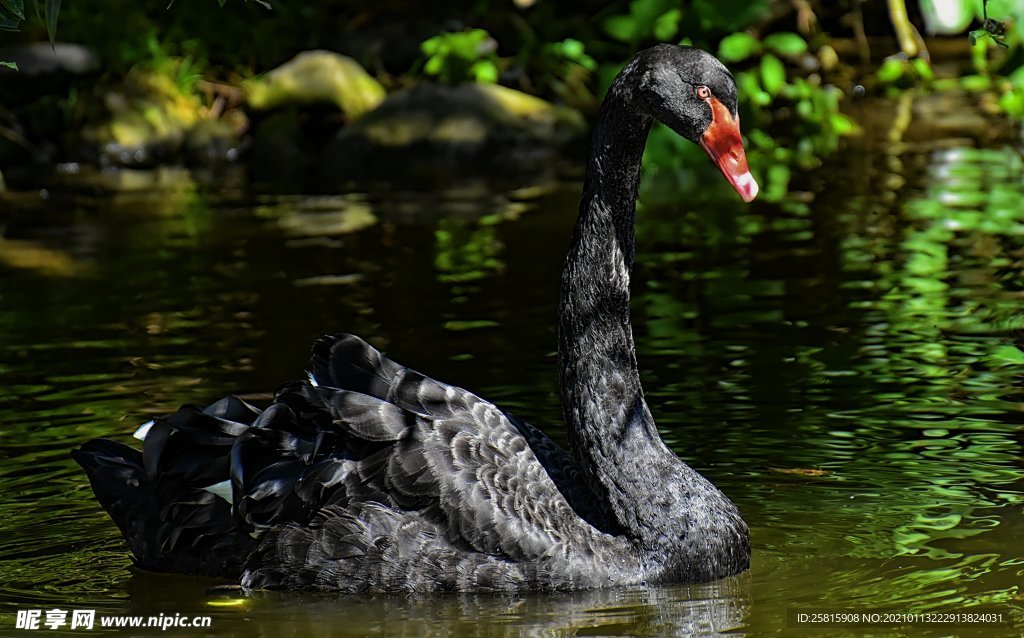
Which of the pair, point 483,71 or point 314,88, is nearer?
point 483,71

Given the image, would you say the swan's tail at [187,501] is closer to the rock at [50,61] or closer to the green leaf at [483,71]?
the green leaf at [483,71]

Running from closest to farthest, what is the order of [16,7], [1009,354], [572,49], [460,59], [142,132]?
[16,7] < [1009,354] < [572,49] < [460,59] < [142,132]

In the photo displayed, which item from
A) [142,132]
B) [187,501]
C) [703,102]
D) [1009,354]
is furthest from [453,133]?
[703,102]

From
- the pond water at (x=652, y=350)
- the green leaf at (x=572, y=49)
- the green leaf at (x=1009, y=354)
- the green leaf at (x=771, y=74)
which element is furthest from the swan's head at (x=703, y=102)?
the green leaf at (x=572, y=49)

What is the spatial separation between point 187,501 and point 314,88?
1250 centimetres

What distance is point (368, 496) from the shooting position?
5.04 m

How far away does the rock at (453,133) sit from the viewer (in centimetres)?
1577

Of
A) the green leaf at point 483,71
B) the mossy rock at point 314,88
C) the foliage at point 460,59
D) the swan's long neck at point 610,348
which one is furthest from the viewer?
the mossy rock at point 314,88

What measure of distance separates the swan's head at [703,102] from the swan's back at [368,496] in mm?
1080

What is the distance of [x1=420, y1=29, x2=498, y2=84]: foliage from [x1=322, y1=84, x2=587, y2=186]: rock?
0.42m

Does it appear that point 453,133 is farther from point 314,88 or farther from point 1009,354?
point 1009,354

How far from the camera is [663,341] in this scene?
8258 millimetres

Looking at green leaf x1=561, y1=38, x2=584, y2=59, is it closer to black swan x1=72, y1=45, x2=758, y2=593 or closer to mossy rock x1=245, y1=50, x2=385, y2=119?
mossy rock x1=245, y1=50, x2=385, y2=119

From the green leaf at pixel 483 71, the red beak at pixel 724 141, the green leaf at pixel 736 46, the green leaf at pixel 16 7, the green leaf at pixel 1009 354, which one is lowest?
the green leaf at pixel 483 71
